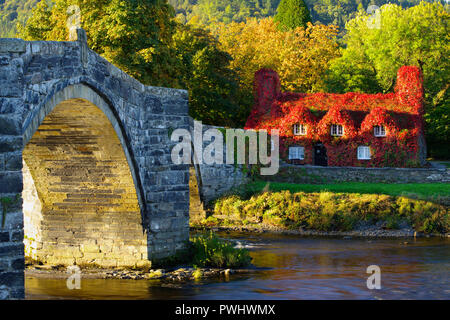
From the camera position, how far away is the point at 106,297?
1552 centimetres

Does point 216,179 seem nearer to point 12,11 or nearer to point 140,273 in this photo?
point 140,273

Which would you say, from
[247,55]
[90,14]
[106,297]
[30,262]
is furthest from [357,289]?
[247,55]

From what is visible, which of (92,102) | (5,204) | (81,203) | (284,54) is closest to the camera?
(5,204)

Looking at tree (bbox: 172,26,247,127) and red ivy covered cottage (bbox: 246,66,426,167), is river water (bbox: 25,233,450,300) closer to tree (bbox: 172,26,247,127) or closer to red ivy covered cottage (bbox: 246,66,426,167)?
red ivy covered cottage (bbox: 246,66,426,167)

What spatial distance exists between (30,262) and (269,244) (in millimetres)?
8737

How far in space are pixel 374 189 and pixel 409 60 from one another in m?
16.9

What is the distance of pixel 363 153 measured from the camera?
3744 centimetres

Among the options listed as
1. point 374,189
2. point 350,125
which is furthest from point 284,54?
point 374,189

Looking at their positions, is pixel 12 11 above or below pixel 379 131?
above

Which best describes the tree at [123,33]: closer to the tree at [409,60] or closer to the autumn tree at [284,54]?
the autumn tree at [284,54]

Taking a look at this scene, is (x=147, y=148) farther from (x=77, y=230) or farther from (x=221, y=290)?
(x=221, y=290)

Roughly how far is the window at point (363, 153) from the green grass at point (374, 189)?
6.09 metres

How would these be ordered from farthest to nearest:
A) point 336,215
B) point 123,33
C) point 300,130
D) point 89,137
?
point 300,130 → point 123,33 → point 336,215 → point 89,137

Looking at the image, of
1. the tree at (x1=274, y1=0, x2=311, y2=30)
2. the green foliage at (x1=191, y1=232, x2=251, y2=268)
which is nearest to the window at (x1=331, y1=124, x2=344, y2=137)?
the green foliage at (x1=191, y1=232, x2=251, y2=268)
